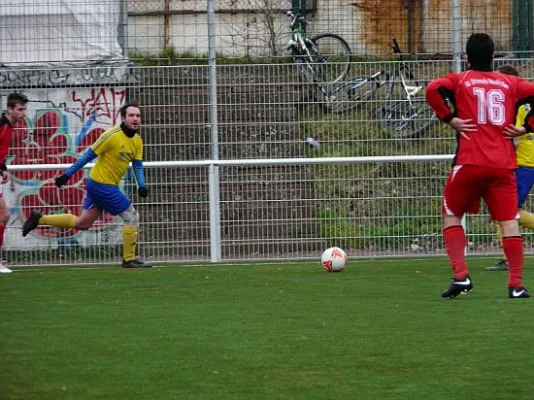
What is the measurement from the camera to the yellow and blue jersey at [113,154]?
13.7m

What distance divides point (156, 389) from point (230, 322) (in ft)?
→ 8.14

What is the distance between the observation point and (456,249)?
912 cm

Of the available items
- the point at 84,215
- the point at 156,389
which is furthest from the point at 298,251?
the point at 156,389

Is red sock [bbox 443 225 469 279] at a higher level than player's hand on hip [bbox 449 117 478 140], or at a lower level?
lower

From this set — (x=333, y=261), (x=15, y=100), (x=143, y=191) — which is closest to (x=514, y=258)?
(x=333, y=261)

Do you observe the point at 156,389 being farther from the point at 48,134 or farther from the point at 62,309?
the point at 48,134

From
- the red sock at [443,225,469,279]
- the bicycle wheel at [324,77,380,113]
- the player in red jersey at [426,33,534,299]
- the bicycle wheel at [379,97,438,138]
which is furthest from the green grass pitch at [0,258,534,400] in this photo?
the bicycle wheel at [324,77,380,113]

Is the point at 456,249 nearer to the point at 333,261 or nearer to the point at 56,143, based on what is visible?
the point at 333,261

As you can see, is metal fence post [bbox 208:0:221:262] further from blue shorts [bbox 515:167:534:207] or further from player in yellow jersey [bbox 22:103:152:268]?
blue shorts [bbox 515:167:534:207]

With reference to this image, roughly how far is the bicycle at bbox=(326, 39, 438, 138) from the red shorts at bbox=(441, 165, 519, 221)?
236 inches

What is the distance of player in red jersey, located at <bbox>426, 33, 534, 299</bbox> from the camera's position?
884 centimetres

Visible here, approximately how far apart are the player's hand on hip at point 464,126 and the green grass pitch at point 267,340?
50.4 inches

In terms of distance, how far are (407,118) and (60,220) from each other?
459 centimetres


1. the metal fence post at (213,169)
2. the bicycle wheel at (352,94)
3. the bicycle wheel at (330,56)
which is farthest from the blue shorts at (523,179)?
the metal fence post at (213,169)
